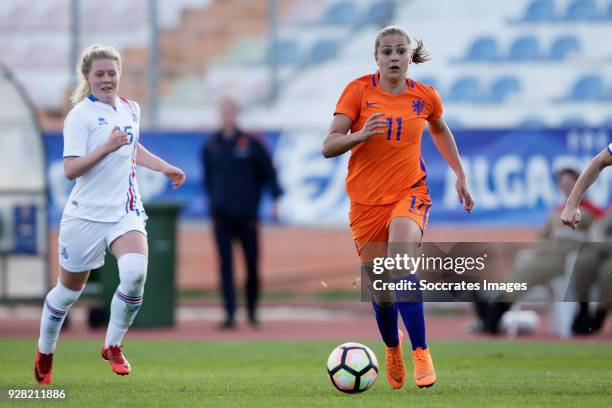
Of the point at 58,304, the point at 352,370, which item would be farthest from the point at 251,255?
the point at 352,370

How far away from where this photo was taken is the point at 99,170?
8461mm

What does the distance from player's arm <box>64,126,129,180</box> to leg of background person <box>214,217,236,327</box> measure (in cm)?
733

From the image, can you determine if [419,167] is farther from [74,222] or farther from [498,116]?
[498,116]

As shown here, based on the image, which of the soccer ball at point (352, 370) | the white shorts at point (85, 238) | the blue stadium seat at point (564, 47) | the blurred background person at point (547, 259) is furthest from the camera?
the blue stadium seat at point (564, 47)

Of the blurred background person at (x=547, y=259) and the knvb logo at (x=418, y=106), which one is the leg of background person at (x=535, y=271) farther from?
the knvb logo at (x=418, y=106)

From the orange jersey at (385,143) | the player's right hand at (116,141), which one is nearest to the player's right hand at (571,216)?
the orange jersey at (385,143)

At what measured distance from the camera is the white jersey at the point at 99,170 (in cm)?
841

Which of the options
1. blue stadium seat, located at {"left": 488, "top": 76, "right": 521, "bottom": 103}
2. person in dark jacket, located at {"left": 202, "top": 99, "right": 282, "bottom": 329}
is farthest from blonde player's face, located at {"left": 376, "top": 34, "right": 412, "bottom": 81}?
blue stadium seat, located at {"left": 488, "top": 76, "right": 521, "bottom": 103}

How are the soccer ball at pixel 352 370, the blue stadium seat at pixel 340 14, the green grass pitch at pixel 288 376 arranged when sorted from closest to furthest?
the green grass pitch at pixel 288 376 < the soccer ball at pixel 352 370 < the blue stadium seat at pixel 340 14

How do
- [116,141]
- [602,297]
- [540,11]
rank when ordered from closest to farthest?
[116,141] < [602,297] < [540,11]

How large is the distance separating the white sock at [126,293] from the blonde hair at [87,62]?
122 centimetres

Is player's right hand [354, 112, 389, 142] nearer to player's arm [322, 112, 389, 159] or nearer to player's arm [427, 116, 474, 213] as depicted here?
player's arm [322, 112, 389, 159]

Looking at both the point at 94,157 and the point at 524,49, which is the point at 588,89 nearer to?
the point at 524,49

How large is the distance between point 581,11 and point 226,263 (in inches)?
425
